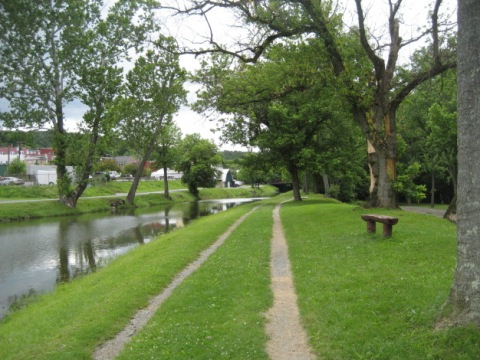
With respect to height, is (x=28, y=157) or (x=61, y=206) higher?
(x=28, y=157)

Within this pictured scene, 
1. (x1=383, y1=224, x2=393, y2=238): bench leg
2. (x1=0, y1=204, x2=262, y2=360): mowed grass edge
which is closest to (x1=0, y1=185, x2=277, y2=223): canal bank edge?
(x1=0, y1=204, x2=262, y2=360): mowed grass edge

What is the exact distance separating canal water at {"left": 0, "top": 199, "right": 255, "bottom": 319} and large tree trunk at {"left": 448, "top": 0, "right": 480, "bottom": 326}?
11.2m

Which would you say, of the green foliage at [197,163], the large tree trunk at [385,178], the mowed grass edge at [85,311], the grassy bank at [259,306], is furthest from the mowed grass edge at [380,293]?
the green foliage at [197,163]

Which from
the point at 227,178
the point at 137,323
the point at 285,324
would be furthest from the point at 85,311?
the point at 227,178

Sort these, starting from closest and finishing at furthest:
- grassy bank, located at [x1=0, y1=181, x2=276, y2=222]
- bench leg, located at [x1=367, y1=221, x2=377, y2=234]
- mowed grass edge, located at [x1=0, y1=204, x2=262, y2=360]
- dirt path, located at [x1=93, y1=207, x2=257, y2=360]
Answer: dirt path, located at [x1=93, y1=207, x2=257, y2=360], mowed grass edge, located at [x1=0, y1=204, x2=262, y2=360], bench leg, located at [x1=367, y1=221, x2=377, y2=234], grassy bank, located at [x1=0, y1=181, x2=276, y2=222]

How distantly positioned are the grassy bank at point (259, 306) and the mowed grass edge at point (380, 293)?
0.02 meters

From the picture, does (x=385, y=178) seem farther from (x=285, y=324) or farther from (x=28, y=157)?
(x=28, y=157)

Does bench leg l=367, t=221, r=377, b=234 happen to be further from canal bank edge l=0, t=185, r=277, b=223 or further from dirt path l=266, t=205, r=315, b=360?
canal bank edge l=0, t=185, r=277, b=223

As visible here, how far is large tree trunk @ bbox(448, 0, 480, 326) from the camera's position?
521 cm

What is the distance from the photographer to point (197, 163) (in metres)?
73.6

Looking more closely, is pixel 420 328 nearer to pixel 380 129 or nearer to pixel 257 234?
pixel 257 234

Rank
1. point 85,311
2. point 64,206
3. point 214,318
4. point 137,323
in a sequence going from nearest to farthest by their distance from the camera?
point 214,318, point 137,323, point 85,311, point 64,206

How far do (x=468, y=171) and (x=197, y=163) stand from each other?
69.1 m

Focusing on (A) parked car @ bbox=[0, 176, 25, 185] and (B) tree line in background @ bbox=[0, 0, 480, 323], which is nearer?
(B) tree line in background @ bbox=[0, 0, 480, 323]
